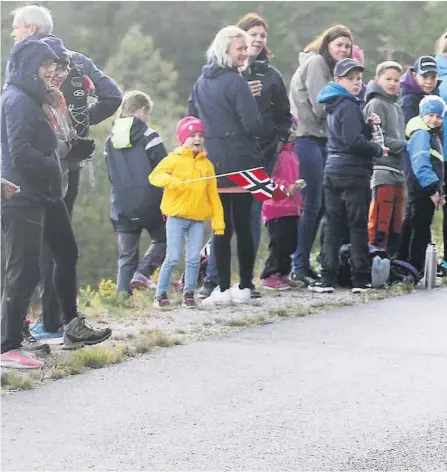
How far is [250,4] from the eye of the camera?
1668 inches

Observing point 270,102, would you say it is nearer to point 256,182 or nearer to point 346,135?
point 346,135

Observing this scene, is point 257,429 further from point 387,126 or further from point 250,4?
point 250,4

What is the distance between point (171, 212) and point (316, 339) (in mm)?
1906

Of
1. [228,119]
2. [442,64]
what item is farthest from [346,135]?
[442,64]

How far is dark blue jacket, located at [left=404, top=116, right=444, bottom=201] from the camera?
10.7 m

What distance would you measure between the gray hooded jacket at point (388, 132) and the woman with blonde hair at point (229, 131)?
5.07 feet

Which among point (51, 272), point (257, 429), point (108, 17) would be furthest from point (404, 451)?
point (108, 17)

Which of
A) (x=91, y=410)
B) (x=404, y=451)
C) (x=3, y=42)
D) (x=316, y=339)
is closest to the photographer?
(x=404, y=451)

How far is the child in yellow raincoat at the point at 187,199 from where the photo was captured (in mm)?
9133

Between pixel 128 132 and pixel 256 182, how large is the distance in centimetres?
130

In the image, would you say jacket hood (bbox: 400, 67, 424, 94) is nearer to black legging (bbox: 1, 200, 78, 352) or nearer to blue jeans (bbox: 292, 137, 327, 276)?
blue jeans (bbox: 292, 137, 327, 276)

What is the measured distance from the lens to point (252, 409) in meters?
5.90

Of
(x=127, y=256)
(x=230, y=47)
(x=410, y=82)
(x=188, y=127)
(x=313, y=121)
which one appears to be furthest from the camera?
(x=410, y=82)

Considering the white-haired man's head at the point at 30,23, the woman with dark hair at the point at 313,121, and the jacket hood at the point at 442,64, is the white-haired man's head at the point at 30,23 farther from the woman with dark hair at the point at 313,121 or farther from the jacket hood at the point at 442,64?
the jacket hood at the point at 442,64
